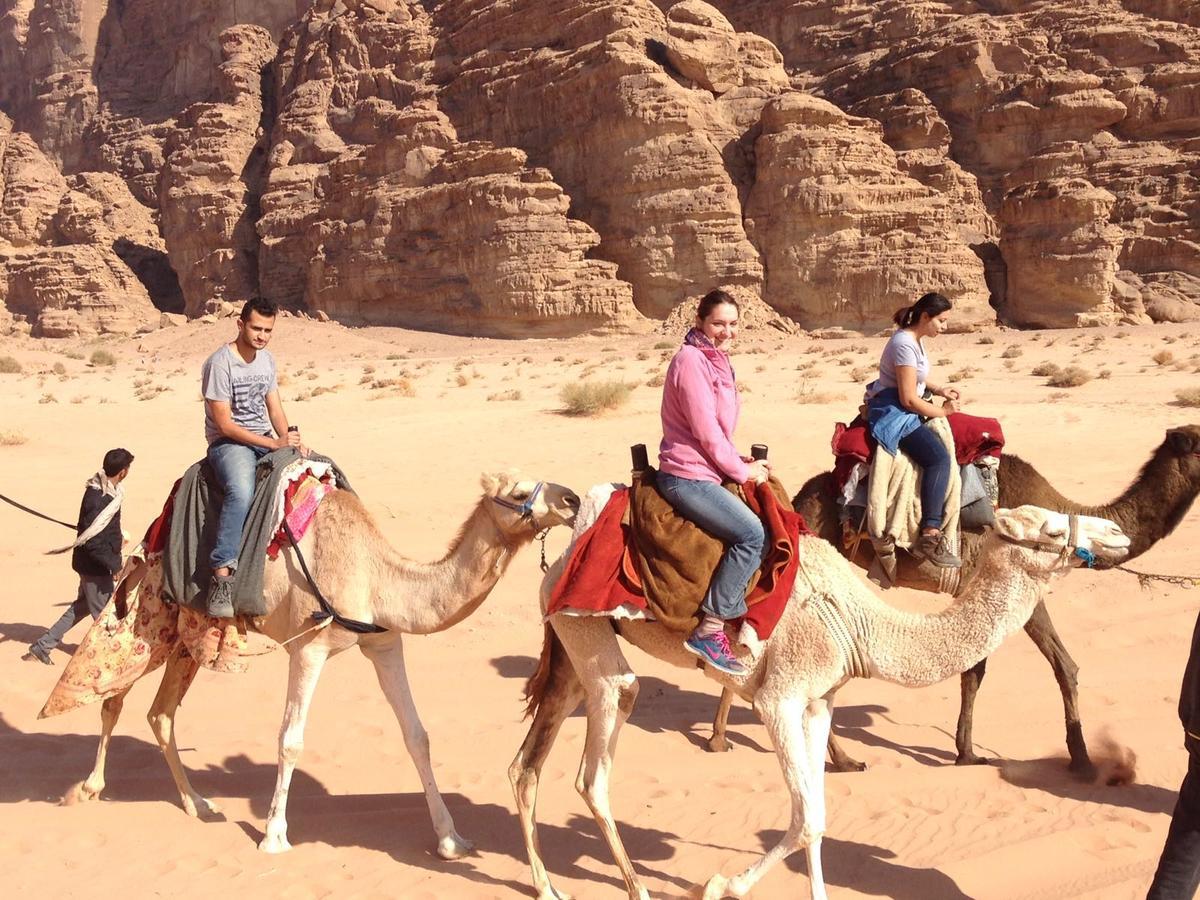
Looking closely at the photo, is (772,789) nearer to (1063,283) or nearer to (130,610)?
Result: (130,610)

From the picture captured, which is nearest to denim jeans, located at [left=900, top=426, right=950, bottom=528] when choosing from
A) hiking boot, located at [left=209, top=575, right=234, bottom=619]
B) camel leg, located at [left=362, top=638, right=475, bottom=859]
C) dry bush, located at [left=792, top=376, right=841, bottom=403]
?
camel leg, located at [left=362, top=638, right=475, bottom=859]

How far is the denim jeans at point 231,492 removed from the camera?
16.1 ft

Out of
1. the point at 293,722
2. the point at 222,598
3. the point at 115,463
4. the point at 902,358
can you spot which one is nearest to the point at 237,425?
the point at 222,598

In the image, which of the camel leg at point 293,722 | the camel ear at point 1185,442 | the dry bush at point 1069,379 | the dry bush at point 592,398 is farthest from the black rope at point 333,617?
the dry bush at point 1069,379

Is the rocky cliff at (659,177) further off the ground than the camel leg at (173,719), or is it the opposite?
the rocky cliff at (659,177)

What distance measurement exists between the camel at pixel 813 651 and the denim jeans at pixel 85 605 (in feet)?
15.8

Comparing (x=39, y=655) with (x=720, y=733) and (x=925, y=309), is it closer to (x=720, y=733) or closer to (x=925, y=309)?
(x=720, y=733)

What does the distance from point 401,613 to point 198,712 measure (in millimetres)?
3146

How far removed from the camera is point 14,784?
5793 millimetres

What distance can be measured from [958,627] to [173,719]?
13.4ft

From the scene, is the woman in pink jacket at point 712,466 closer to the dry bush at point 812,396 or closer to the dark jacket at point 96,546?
the dark jacket at point 96,546

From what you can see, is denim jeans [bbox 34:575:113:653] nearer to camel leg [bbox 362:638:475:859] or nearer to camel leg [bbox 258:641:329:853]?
camel leg [bbox 258:641:329:853]

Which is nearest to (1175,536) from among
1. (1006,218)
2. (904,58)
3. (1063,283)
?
(1063,283)

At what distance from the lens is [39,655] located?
7.78m
